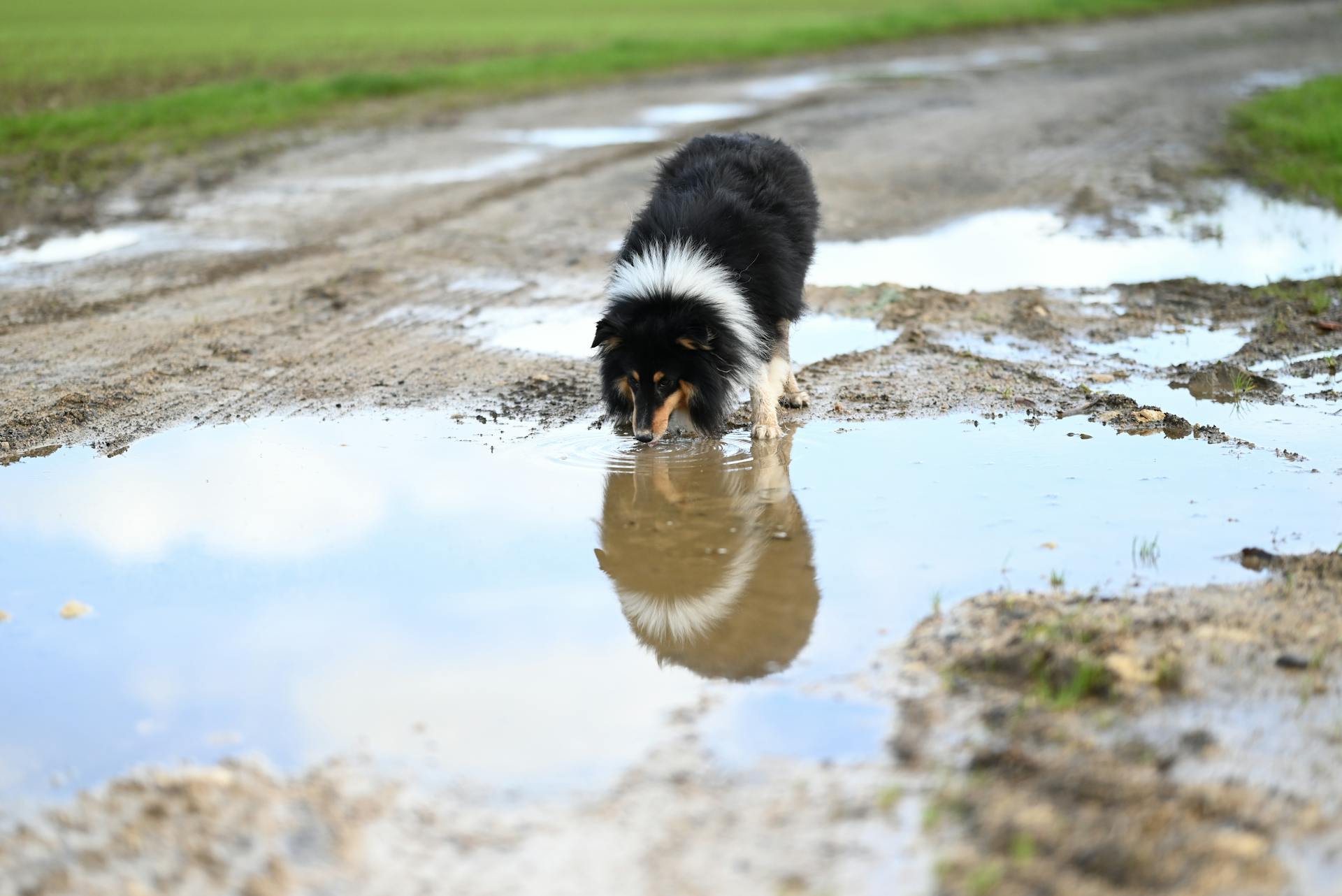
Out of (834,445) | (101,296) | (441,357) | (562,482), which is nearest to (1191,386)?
(834,445)

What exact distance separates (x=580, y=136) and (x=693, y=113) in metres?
2.03

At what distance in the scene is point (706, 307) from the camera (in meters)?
5.64

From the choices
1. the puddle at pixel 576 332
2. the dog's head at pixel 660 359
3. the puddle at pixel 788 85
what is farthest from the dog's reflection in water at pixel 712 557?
the puddle at pixel 788 85

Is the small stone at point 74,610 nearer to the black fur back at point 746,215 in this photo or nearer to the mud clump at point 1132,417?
the black fur back at point 746,215

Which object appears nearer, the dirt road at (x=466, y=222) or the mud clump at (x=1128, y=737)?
the mud clump at (x=1128, y=737)

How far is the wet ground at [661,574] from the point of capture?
2.94 metres

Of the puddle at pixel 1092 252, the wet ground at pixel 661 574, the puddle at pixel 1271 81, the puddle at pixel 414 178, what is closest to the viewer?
the wet ground at pixel 661 574

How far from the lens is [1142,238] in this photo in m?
9.27

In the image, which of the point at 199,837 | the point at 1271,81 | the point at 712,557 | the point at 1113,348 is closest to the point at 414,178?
the point at 1113,348

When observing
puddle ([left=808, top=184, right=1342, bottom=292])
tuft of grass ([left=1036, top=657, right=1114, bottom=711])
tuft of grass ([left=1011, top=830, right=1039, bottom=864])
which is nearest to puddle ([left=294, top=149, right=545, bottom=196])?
puddle ([left=808, top=184, right=1342, bottom=292])

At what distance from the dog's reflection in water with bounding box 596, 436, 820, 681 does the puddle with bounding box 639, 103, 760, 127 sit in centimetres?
972

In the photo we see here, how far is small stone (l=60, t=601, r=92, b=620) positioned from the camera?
4.20m

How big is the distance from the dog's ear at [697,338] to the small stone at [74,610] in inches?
106

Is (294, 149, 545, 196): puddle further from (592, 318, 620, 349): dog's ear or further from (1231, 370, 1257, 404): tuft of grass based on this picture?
(1231, 370, 1257, 404): tuft of grass
